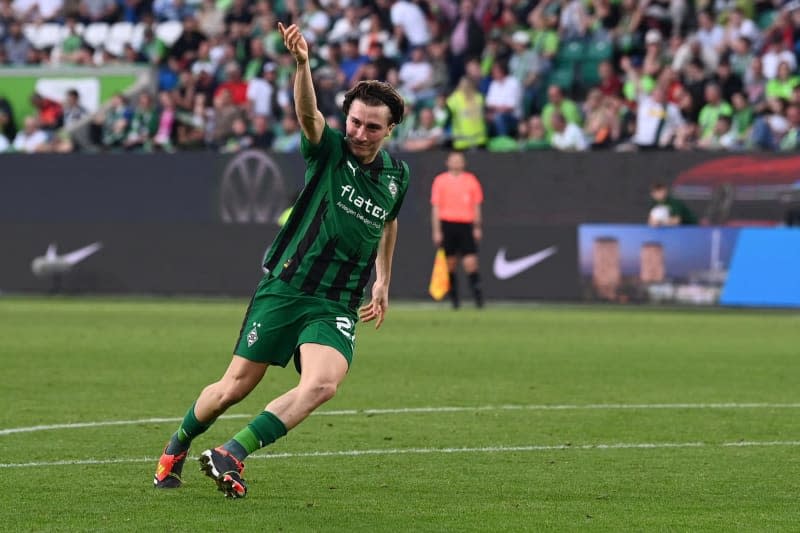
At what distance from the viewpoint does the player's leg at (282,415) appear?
7207 mm

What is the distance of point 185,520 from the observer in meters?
6.80

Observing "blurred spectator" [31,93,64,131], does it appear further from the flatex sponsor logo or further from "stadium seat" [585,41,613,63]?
"stadium seat" [585,41,613,63]

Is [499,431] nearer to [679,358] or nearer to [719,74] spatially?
[679,358]

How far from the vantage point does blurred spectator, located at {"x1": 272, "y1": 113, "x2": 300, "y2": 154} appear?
27.8 m

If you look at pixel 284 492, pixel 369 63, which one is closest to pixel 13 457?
pixel 284 492

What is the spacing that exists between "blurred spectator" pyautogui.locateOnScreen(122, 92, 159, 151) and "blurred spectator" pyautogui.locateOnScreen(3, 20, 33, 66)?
4.54m

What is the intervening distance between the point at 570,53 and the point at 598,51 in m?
0.48

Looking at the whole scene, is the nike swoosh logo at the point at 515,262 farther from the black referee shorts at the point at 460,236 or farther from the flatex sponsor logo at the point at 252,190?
the flatex sponsor logo at the point at 252,190

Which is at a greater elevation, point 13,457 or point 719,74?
point 13,457

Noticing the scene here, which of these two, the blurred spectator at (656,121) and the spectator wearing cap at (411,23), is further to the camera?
the spectator wearing cap at (411,23)

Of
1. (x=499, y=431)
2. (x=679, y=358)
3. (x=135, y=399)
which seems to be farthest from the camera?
(x=679, y=358)

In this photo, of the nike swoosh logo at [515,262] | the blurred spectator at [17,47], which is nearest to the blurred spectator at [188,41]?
the blurred spectator at [17,47]

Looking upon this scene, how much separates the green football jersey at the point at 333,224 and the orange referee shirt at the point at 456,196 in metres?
15.7

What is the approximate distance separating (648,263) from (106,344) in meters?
9.60
